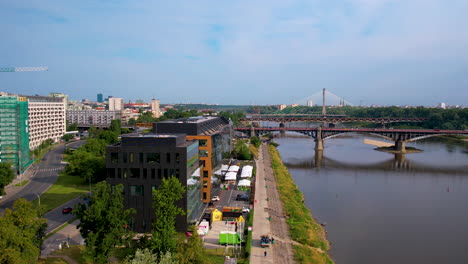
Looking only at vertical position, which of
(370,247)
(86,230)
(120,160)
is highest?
(120,160)

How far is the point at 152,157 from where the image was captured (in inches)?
934

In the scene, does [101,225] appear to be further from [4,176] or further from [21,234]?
[4,176]

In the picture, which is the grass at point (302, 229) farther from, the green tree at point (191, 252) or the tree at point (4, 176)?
the tree at point (4, 176)

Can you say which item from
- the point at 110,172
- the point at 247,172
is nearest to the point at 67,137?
the point at 247,172

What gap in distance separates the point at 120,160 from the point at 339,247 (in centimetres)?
1550

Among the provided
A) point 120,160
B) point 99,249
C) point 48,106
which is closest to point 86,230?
point 99,249

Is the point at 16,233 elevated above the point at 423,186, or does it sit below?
above

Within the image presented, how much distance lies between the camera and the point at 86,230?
61.1ft

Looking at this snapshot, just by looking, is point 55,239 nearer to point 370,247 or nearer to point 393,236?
point 370,247

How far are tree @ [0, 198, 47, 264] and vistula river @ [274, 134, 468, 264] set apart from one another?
17.0 m

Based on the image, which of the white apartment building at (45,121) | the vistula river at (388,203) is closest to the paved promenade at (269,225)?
the vistula river at (388,203)

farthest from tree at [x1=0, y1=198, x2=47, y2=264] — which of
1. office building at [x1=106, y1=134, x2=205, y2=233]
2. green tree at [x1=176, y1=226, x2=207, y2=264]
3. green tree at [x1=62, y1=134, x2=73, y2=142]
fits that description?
green tree at [x1=62, y1=134, x2=73, y2=142]

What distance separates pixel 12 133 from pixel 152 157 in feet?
93.0

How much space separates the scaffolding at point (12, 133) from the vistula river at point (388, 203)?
32.8 metres
